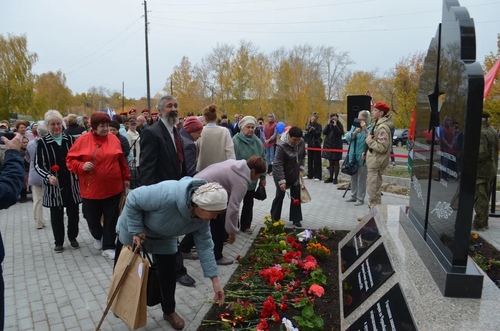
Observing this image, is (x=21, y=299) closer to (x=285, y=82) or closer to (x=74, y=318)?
(x=74, y=318)

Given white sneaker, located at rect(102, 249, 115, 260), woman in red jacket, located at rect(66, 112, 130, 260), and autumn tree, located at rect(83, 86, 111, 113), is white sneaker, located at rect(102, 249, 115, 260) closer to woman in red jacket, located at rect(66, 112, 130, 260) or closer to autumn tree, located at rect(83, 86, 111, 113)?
woman in red jacket, located at rect(66, 112, 130, 260)

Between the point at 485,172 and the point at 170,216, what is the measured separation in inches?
217

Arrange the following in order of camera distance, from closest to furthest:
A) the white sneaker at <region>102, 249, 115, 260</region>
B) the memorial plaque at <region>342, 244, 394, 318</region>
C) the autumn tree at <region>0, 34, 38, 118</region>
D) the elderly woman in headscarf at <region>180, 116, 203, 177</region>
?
the memorial plaque at <region>342, 244, 394, 318</region>, the white sneaker at <region>102, 249, 115, 260</region>, the elderly woman in headscarf at <region>180, 116, 203, 177</region>, the autumn tree at <region>0, 34, 38, 118</region>

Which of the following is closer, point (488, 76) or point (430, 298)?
point (430, 298)

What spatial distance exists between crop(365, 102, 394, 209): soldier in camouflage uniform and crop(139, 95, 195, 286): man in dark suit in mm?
3537

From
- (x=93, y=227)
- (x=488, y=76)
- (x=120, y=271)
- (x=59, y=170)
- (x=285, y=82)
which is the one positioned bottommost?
(x=93, y=227)

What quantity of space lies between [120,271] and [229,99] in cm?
3774

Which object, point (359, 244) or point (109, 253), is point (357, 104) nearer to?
point (359, 244)

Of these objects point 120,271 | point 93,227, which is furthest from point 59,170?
point 120,271

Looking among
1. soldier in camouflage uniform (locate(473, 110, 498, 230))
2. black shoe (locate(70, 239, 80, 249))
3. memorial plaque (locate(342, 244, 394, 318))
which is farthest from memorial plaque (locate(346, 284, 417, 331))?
soldier in camouflage uniform (locate(473, 110, 498, 230))

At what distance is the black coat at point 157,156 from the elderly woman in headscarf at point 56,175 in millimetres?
1750

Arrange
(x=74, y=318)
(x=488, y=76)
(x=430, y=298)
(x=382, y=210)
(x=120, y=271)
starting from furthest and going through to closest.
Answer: (x=488, y=76) → (x=382, y=210) → (x=74, y=318) → (x=120, y=271) → (x=430, y=298)

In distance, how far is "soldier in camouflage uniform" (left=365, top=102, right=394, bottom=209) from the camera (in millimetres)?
6152

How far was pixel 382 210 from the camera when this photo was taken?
4.96 metres
